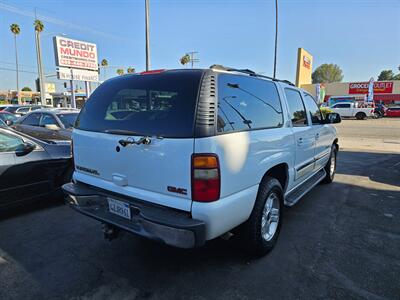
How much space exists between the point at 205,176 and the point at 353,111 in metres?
32.7

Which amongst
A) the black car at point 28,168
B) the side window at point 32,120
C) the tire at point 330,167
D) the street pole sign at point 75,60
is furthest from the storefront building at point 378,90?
the black car at point 28,168

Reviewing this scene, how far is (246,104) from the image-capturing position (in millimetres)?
2820

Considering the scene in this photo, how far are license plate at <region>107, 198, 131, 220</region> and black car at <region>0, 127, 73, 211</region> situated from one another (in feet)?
7.09

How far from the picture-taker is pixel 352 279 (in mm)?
2691

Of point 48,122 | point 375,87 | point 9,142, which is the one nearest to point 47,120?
point 48,122

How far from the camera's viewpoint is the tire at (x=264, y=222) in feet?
9.18

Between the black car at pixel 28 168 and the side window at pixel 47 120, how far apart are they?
331 cm

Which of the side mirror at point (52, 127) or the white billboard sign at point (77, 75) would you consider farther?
the white billboard sign at point (77, 75)

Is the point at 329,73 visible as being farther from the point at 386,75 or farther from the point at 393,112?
the point at 393,112

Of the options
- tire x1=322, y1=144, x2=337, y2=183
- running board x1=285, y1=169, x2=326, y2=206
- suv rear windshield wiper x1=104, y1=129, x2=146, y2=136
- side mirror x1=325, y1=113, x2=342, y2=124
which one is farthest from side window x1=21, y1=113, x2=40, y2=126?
tire x1=322, y1=144, x2=337, y2=183

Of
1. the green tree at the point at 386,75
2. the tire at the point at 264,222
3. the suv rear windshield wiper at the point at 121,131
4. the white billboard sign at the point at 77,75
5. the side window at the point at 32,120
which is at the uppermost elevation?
the green tree at the point at 386,75

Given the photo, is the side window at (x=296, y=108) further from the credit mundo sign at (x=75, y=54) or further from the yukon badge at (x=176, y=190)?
the credit mundo sign at (x=75, y=54)

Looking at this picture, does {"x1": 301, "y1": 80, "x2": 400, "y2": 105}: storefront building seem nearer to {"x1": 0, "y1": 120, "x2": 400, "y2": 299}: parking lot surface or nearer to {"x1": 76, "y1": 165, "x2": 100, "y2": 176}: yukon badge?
{"x1": 0, "y1": 120, "x2": 400, "y2": 299}: parking lot surface

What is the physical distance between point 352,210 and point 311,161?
3.40 ft
